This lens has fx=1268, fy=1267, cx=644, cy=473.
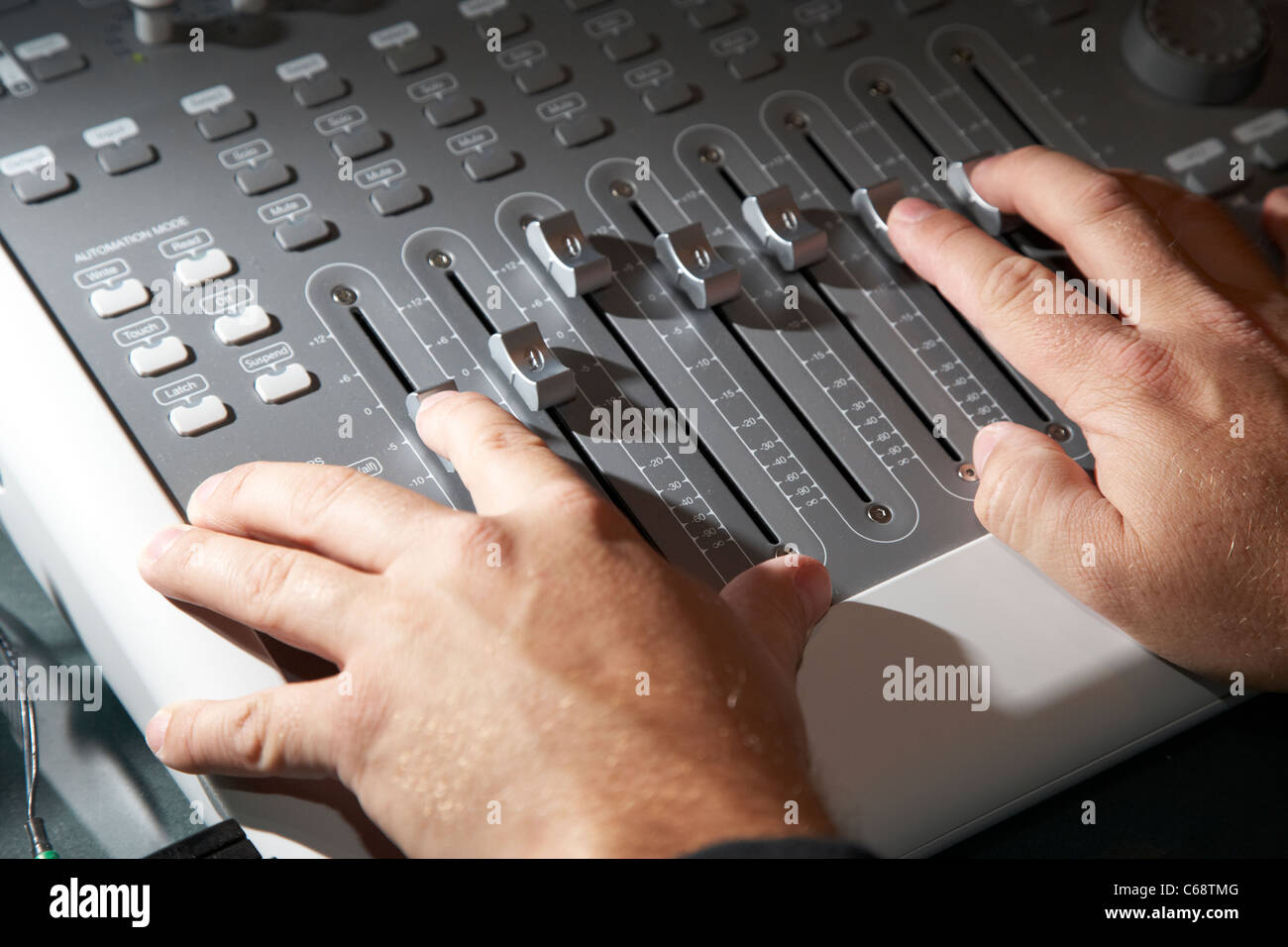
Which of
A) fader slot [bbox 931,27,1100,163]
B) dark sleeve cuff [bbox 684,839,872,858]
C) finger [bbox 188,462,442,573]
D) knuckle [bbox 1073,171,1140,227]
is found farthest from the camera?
fader slot [bbox 931,27,1100,163]

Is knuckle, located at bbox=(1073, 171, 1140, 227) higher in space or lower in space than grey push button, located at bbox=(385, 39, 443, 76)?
lower

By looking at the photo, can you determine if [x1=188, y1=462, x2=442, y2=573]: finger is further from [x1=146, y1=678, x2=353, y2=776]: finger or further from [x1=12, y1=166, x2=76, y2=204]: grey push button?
[x1=12, y1=166, x2=76, y2=204]: grey push button

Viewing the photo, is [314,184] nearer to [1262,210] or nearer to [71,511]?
[71,511]

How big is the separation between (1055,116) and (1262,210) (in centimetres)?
18

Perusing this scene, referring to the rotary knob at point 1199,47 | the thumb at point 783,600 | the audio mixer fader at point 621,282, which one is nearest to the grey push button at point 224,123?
the audio mixer fader at point 621,282

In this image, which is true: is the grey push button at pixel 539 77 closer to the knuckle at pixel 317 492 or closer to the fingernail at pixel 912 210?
the fingernail at pixel 912 210

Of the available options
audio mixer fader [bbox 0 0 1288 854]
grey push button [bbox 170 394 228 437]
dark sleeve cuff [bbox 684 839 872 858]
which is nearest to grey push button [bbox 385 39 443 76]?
audio mixer fader [bbox 0 0 1288 854]

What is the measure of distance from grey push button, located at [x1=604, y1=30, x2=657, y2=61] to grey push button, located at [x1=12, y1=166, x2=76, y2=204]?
427 millimetres

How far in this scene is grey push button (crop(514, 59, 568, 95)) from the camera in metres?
1.01

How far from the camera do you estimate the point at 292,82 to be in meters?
0.99

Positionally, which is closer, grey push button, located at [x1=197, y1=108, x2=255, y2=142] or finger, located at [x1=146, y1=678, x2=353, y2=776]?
finger, located at [x1=146, y1=678, x2=353, y2=776]

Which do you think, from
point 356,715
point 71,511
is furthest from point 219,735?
point 71,511
